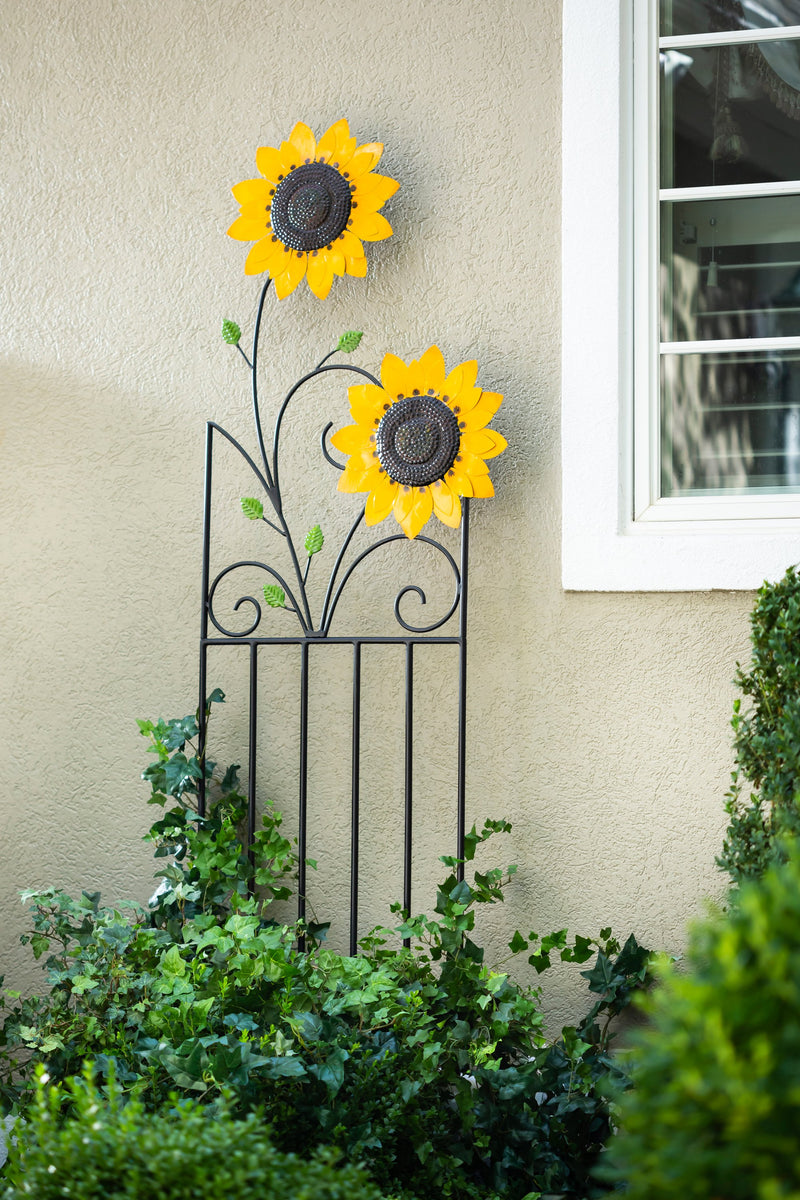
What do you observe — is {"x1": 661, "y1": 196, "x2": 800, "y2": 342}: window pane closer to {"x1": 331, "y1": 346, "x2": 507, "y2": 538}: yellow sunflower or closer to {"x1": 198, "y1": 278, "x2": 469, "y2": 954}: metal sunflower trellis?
{"x1": 331, "y1": 346, "x2": 507, "y2": 538}: yellow sunflower

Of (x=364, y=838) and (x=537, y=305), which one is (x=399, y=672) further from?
(x=537, y=305)

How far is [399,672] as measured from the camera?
2203 millimetres

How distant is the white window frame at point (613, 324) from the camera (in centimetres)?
207

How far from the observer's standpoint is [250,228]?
2.17 m

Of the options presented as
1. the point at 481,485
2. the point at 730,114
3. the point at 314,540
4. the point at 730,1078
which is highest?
the point at 730,114

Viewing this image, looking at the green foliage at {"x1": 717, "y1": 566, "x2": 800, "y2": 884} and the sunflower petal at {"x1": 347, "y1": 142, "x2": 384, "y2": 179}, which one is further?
the sunflower petal at {"x1": 347, "y1": 142, "x2": 384, "y2": 179}

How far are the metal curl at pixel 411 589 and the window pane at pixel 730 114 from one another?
3.34ft

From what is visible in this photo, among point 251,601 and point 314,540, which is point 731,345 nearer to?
point 314,540

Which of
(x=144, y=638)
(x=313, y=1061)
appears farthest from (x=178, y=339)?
(x=313, y=1061)

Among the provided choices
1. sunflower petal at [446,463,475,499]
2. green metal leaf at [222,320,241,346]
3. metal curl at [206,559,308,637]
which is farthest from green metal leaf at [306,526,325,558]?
green metal leaf at [222,320,241,346]

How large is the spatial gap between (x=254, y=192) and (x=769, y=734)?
1.66 m

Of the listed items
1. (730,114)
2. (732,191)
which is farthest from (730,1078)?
(730,114)

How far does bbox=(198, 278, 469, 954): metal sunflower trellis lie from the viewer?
203 cm

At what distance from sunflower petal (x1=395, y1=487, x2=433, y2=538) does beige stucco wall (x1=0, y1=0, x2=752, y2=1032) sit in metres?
0.20
